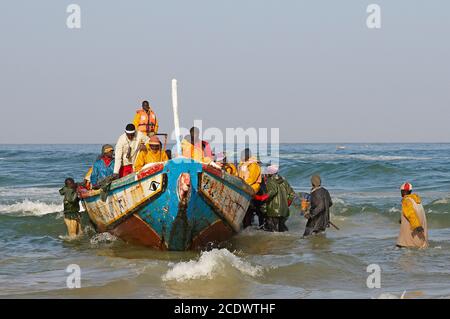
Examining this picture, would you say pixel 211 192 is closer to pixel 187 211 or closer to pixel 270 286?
pixel 187 211

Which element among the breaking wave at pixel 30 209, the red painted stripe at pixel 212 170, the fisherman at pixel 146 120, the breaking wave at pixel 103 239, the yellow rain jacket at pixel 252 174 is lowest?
the breaking wave at pixel 30 209

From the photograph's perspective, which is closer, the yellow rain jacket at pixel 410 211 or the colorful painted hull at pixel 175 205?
the colorful painted hull at pixel 175 205

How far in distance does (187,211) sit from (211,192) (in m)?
0.50

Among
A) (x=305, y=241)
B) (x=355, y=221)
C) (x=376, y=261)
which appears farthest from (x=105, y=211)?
(x=355, y=221)

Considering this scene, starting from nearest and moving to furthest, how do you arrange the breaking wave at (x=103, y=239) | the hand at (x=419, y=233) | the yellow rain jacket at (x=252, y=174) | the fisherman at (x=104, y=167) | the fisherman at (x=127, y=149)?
the hand at (x=419, y=233), the fisherman at (x=127, y=149), the fisherman at (x=104, y=167), the breaking wave at (x=103, y=239), the yellow rain jacket at (x=252, y=174)

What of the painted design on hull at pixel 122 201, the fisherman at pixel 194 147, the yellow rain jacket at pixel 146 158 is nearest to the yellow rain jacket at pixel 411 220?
the fisherman at pixel 194 147

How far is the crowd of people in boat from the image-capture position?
38.9ft

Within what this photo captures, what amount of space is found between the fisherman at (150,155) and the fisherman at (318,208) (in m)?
3.06

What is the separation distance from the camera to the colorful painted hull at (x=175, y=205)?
428 inches

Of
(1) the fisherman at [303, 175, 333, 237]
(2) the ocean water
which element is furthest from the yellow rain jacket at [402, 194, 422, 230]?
(1) the fisherman at [303, 175, 333, 237]

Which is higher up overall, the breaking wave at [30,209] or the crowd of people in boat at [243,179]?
the crowd of people in boat at [243,179]

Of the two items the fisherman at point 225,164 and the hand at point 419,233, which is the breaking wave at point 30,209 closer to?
the fisherman at point 225,164

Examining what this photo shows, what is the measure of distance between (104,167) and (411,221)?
572 centimetres
